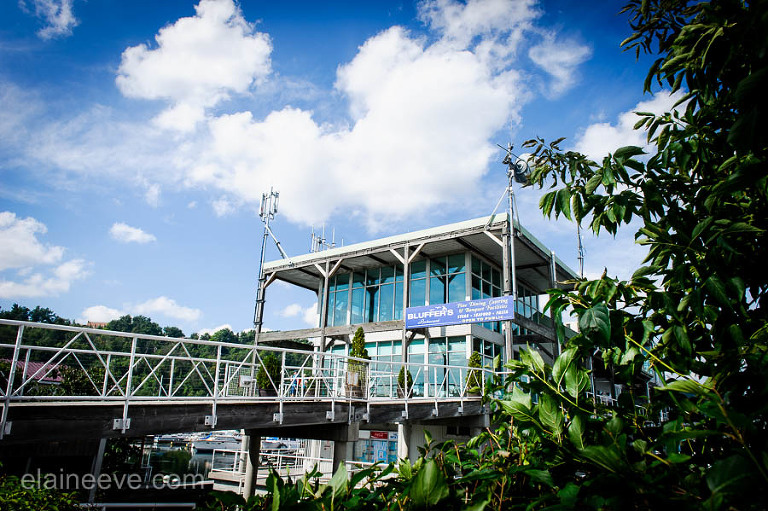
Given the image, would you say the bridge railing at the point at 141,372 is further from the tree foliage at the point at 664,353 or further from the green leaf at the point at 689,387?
the green leaf at the point at 689,387

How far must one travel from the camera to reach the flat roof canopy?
62.6ft

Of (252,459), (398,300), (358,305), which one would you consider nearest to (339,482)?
(252,459)

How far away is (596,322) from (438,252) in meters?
20.7

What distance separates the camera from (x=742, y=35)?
1471 millimetres

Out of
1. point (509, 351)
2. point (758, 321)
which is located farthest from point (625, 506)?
point (509, 351)

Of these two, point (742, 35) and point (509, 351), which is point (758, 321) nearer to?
point (742, 35)

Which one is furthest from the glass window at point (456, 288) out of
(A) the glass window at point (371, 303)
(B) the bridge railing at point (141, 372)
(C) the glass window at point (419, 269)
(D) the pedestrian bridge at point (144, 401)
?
(D) the pedestrian bridge at point (144, 401)

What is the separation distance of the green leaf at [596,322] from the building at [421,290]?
1616 cm

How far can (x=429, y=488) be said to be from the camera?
117cm

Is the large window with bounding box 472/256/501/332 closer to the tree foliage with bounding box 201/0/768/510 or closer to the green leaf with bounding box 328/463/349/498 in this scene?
the tree foliage with bounding box 201/0/768/510

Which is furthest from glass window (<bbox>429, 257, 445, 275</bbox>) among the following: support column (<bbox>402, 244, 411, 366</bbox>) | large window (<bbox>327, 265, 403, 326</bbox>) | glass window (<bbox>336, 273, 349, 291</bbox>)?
glass window (<bbox>336, 273, 349, 291</bbox>)

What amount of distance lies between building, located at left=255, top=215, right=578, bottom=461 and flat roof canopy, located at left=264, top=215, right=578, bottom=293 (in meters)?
0.05

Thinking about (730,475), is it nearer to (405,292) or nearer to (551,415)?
(551,415)

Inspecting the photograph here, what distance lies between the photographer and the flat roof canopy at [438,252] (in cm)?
1908
